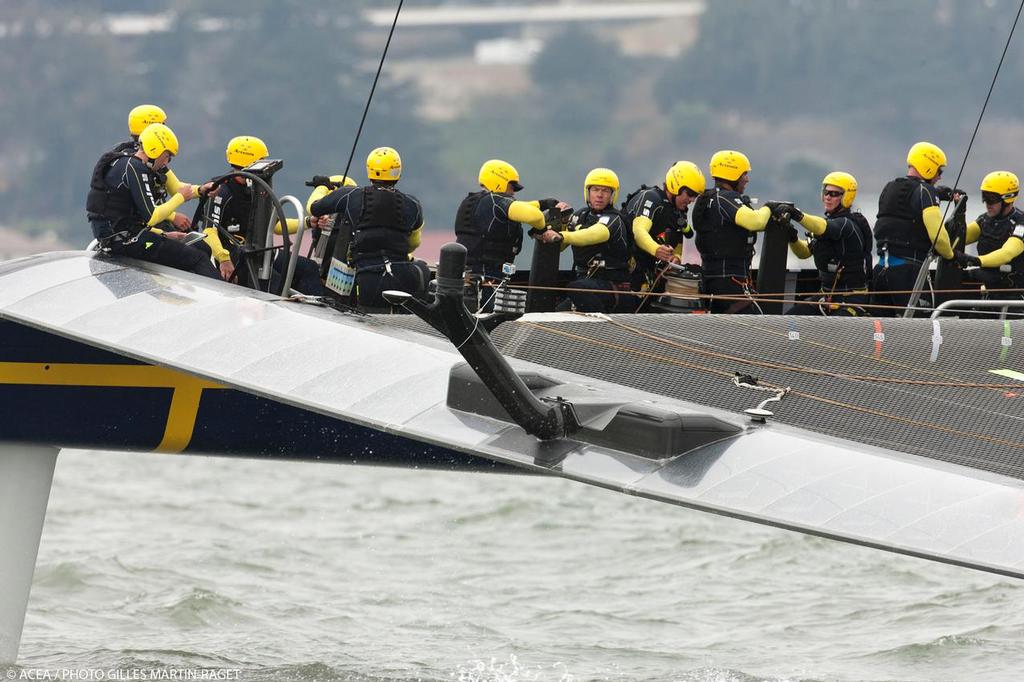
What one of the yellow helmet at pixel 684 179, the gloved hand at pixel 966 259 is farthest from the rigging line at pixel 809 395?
the gloved hand at pixel 966 259

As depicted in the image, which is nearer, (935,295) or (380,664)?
(380,664)

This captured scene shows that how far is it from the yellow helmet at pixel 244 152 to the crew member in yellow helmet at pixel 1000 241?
14.7 ft

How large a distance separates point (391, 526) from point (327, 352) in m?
11.8

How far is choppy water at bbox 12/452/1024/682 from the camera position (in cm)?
1064

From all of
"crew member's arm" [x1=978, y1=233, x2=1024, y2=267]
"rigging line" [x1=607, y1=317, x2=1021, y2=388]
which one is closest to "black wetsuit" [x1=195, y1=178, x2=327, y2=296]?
"rigging line" [x1=607, y1=317, x2=1021, y2=388]

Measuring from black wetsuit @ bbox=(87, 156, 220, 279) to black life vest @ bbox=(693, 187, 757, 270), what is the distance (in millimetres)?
3123

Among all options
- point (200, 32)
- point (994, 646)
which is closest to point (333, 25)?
point (200, 32)

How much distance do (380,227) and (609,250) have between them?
1571 millimetres

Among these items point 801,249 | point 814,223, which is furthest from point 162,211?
point 801,249

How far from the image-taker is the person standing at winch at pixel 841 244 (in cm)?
1059

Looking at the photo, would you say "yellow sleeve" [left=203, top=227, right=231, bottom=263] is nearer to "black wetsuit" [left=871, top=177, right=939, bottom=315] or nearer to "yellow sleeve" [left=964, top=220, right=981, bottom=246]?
"black wetsuit" [left=871, top=177, right=939, bottom=315]

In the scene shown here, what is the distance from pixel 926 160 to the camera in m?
10.8

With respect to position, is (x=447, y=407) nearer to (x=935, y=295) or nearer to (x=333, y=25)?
(x=935, y=295)

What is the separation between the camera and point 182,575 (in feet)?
47.1
